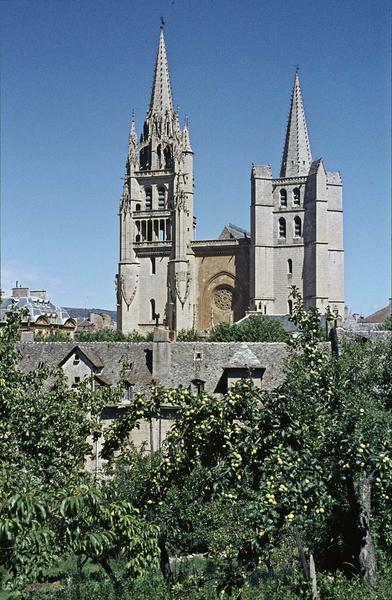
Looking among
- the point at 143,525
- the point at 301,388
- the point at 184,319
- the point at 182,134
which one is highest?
the point at 182,134

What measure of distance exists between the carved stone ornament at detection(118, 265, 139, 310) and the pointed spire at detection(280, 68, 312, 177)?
22625mm

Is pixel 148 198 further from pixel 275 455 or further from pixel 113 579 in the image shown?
pixel 275 455

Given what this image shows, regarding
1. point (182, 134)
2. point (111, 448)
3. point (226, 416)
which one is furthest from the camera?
point (182, 134)

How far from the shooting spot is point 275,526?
1276 centimetres

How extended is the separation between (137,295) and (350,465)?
8533 centimetres

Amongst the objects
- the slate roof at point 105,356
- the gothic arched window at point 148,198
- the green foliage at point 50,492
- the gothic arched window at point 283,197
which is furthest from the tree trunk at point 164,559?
the gothic arched window at point 148,198

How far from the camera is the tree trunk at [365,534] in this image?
48.8 feet

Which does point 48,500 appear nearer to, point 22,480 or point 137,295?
point 22,480

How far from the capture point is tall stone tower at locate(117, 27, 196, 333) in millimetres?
96500

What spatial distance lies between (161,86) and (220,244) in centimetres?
2370

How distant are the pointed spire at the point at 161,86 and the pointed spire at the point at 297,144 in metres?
16.7

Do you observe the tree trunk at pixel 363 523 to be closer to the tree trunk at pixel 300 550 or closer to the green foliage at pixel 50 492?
the tree trunk at pixel 300 550

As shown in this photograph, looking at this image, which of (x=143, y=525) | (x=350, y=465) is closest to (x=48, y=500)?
(x=143, y=525)

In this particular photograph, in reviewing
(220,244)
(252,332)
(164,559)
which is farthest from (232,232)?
(164,559)
